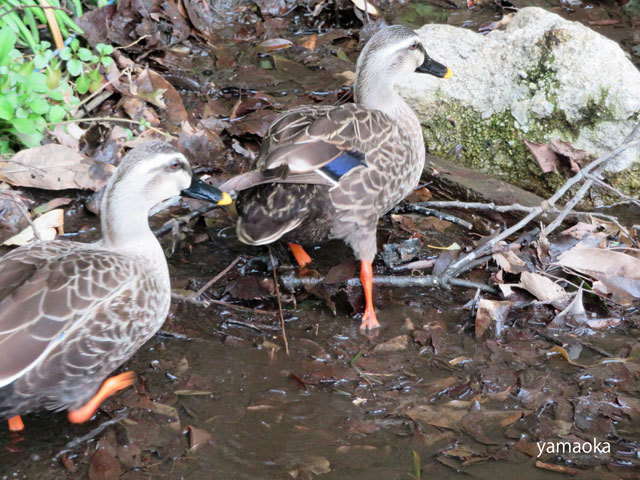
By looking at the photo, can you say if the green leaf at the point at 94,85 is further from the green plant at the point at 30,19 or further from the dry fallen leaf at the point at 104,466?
the dry fallen leaf at the point at 104,466

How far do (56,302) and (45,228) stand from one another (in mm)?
1451

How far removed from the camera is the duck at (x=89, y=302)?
9.27 feet

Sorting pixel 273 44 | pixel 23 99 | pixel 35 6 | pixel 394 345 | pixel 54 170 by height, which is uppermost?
pixel 35 6

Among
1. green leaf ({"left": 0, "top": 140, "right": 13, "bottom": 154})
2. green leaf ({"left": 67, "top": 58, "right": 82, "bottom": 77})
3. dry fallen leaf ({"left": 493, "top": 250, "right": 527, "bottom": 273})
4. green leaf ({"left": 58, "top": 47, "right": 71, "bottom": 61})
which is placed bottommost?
dry fallen leaf ({"left": 493, "top": 250, "right": 527, "bottom": 273})

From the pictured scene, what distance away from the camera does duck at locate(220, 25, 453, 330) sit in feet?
12.2

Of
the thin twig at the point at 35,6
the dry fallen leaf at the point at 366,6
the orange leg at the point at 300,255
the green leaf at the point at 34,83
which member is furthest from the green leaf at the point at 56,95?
the dry fallen leaf at the point at 366,6

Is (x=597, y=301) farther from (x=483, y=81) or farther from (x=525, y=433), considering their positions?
(x=483, y=81)

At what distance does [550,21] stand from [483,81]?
672mm

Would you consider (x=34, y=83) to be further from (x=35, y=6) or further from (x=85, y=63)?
(x=85, y=63)

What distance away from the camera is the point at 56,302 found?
9.59ft

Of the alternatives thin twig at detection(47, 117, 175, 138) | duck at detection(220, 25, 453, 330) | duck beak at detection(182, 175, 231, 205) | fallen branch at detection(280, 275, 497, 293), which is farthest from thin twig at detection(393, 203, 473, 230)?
thin twig at detection(47, 117, 175, 138)

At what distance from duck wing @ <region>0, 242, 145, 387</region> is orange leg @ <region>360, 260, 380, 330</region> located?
1.22m

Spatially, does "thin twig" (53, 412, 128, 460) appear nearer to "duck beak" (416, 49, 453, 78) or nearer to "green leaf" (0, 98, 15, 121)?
"green leaf" (0, 98, 15, 121)

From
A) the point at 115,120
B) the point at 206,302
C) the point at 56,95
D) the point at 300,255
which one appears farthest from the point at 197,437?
the point at 56,95
